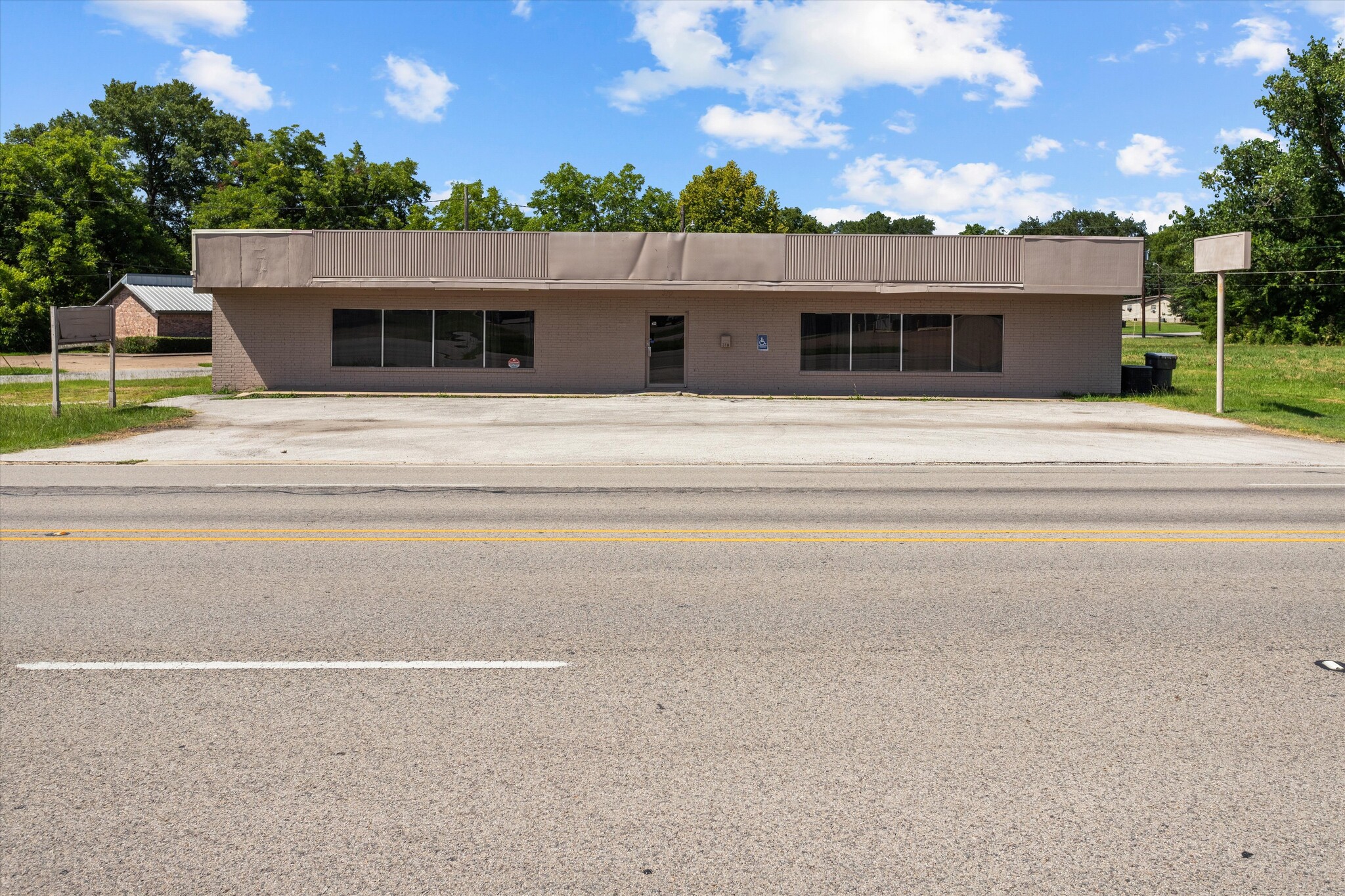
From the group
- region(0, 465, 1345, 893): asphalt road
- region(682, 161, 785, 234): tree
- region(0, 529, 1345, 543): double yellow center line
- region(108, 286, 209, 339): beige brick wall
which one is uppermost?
region(682, 161, 785, 234): tree

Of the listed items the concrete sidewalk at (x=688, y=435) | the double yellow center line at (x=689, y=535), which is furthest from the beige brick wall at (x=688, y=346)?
the double yellow center line at (x=689, y=535)

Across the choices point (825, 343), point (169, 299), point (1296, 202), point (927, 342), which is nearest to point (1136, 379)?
point (927, 342)

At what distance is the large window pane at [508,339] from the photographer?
100ft

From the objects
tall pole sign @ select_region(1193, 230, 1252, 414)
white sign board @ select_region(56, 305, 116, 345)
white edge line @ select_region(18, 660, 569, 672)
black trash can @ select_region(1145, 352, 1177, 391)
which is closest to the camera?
white edge line @ select_region(18, 660, 569, 672)

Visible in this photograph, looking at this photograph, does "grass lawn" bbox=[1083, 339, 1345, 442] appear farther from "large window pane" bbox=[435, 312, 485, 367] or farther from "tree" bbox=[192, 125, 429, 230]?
"tree" bbox=[192, 125, 429, 230]

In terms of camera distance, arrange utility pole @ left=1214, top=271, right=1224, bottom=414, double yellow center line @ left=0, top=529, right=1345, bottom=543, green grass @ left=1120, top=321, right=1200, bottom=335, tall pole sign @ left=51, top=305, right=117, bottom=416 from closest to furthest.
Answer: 1. double yellow center line @ left=0, top=529, right=1345, bottom=543
2. tall pole sign @ left=51, top=305, right=117, bottom=416
3. utility pole @ left=1214, top=271, right=1224, bottom=414
4. green grass @ left=1120, top=321, right=1200, bottom=335

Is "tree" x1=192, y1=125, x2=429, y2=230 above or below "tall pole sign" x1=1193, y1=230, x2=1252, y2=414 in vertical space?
above

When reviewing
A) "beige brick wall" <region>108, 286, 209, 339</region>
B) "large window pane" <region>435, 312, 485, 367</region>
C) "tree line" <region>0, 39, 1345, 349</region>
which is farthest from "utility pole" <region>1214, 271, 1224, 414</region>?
"beige brick wall" <region>108, 286, 209, 339</region>

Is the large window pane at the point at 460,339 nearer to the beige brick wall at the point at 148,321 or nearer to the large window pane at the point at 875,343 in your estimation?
the large window pane at the point at 875,343

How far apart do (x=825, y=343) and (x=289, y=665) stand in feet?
84.4

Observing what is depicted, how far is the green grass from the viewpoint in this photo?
119744mm

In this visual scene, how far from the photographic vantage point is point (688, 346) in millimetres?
30422

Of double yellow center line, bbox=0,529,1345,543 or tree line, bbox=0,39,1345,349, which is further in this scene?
tree line, bbox=0,39,1345,349

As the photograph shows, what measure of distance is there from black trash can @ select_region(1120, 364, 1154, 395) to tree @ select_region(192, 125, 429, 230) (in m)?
51.1
